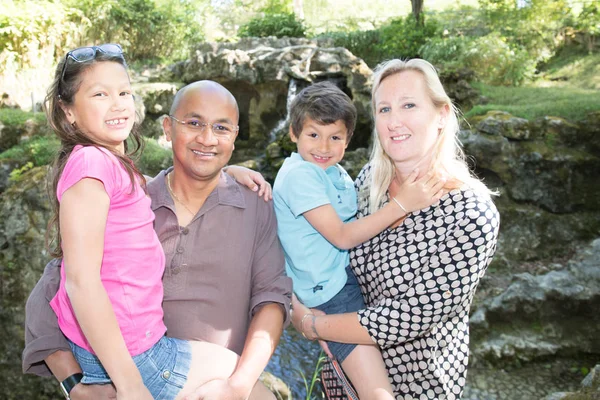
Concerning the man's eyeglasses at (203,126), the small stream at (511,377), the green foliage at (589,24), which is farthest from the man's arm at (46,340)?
the green foliage at (589,24)

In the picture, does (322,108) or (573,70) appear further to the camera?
(573,70)

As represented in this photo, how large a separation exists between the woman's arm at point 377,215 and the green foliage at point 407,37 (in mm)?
13349

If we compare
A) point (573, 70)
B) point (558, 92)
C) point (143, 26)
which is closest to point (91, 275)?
point (558, 92)

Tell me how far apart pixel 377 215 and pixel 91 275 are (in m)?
1.14

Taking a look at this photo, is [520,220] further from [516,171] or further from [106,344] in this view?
[106,344]

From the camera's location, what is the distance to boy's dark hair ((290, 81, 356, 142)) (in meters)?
2.49

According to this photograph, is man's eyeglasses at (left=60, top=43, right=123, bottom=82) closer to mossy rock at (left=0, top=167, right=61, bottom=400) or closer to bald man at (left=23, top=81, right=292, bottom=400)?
bald man at (left=23, top=81, right=292, bottom=400)

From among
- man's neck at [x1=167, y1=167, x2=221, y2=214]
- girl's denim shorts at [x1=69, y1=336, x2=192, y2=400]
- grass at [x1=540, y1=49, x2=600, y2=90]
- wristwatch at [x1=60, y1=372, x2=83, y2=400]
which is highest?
man's neck at [x1=167, y1=167, x2=221, y2=214]

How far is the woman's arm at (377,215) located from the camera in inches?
80.9

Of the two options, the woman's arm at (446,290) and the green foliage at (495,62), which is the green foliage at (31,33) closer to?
the green foliage at (495,62)

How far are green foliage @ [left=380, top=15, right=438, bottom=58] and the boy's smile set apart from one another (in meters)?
13.0

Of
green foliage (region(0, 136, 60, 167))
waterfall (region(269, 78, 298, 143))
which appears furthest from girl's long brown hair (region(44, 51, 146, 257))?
waterfall (region(269, 78, 298, 143))

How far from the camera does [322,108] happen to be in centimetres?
249

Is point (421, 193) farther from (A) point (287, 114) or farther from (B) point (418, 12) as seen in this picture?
(B) point (418, 12)
